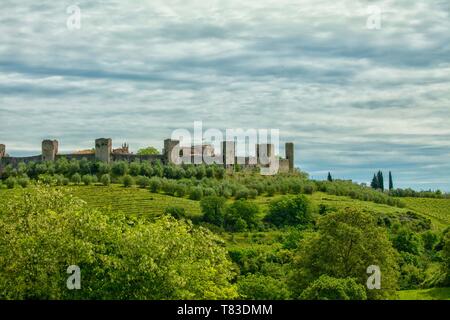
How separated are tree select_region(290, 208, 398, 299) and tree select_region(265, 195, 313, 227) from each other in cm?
9803

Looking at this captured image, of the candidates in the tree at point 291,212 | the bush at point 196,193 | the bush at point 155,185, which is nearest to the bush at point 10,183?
the bush at point 155,185

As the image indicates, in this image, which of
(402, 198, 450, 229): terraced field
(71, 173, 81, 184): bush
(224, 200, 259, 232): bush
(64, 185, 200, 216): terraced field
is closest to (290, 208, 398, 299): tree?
(224, 200, 259, 232): bush

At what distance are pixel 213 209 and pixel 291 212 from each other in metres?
18.4

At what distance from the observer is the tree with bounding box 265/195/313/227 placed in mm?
162125

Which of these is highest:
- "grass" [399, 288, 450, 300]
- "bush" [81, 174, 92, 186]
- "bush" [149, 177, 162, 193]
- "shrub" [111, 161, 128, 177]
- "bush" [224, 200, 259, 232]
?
"shrub" [111, 161, 128, 177]

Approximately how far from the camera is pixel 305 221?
164 meters

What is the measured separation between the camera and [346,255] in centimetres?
5906

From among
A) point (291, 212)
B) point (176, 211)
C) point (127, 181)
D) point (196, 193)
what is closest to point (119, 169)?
point (127, 181)

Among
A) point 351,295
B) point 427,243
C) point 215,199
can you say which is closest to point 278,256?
A: point 427,243

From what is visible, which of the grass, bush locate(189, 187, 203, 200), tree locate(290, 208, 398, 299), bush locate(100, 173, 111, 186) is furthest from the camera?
bush locate(100, 173, 111, 186)

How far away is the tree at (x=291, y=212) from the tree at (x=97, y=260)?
392ft

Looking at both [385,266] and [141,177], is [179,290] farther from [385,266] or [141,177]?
[141,177]

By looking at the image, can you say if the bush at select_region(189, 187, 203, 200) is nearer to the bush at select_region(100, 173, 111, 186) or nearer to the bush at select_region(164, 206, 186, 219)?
the bush at select_region(100, 173, 111, 186)

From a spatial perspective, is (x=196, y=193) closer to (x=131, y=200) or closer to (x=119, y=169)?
(x=131, y=200)
